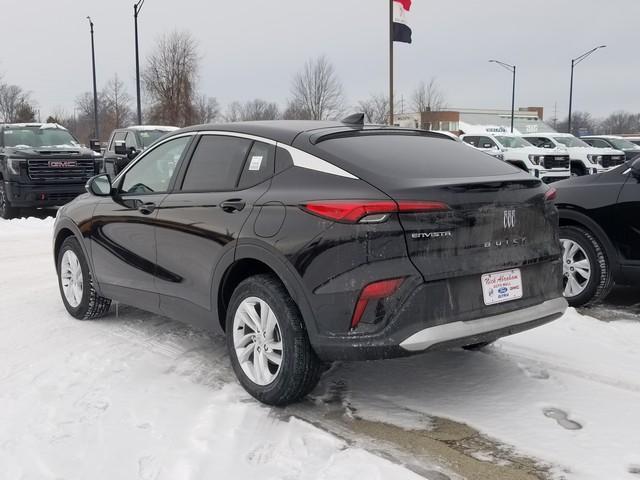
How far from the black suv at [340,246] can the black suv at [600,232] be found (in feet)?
6.91

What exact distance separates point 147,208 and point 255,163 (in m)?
1.13

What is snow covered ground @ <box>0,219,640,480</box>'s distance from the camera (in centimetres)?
310

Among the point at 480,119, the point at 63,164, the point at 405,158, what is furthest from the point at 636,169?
the point at 480,119

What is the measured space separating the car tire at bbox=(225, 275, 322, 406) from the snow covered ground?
15 cm

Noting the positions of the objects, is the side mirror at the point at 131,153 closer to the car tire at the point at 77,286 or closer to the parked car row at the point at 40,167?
the parked car row at the point at 40,167

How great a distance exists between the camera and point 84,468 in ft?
10.1

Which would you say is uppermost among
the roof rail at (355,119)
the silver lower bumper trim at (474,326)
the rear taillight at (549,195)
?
the roof rail at (355,119)

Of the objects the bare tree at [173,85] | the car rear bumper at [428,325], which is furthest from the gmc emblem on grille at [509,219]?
the bare tree at [173,85]

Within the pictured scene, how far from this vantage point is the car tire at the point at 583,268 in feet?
19.5

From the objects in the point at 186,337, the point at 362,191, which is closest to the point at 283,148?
the point at 362,191

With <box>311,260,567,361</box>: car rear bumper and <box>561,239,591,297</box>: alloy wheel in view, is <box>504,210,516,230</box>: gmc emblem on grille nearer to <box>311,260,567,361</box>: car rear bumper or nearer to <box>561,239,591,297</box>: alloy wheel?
<box>311,260,567,361</box>: car rear bumper

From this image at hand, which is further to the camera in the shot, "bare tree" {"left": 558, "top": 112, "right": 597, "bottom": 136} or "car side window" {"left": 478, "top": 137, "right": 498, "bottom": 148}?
"bare tree" {"left": 558, "top": 112, "right": 597, "bottom": 136}

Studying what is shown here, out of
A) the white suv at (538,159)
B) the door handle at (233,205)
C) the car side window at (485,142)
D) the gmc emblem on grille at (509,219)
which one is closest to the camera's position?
the gmc emblem on grille at (509,219)

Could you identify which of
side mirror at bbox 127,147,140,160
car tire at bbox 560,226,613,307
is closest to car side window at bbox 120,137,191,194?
car tire at bbox 560,226,613,307
